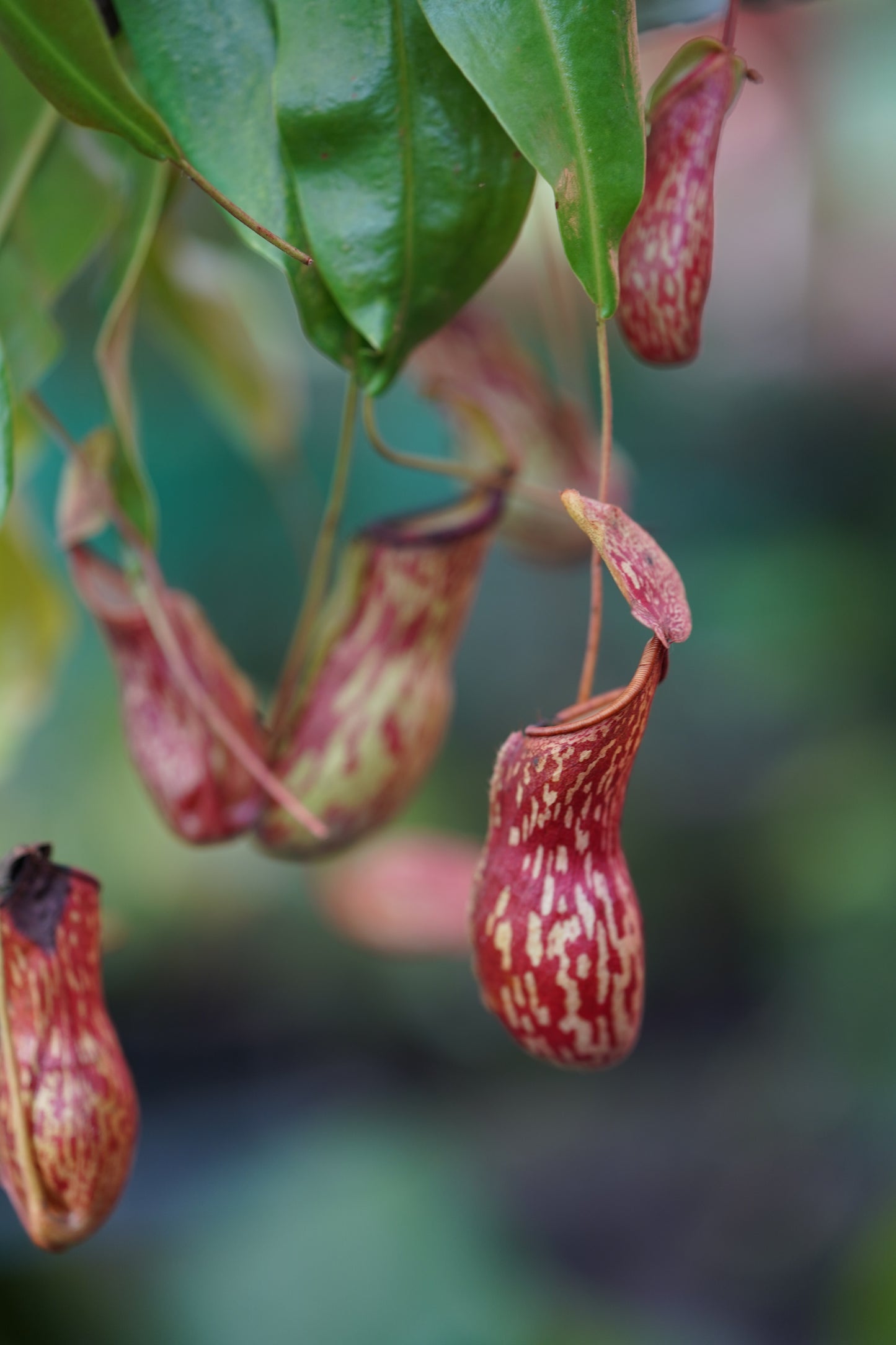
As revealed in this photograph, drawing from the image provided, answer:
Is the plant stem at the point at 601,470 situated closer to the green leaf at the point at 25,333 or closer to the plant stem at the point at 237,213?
the plant stem at the point at 237,213

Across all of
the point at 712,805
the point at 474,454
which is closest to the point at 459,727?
the point at 712,805

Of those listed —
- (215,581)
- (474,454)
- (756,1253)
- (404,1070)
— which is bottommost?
(756,1253)

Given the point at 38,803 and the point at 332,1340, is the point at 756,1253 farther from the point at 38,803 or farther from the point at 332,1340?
the point at 38,803

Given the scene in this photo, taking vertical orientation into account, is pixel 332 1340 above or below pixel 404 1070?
below

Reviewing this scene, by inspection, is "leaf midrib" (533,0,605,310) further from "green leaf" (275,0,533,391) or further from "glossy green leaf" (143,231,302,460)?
"glossy green leaf" (143,231,302,460)

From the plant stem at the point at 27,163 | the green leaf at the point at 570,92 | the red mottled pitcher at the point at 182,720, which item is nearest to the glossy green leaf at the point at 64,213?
the plant stem at the point at 27,163

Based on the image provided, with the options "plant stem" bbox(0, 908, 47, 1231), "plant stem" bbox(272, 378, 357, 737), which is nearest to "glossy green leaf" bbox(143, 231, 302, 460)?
"plant stem" bbox(272, 378, 357, 737)
